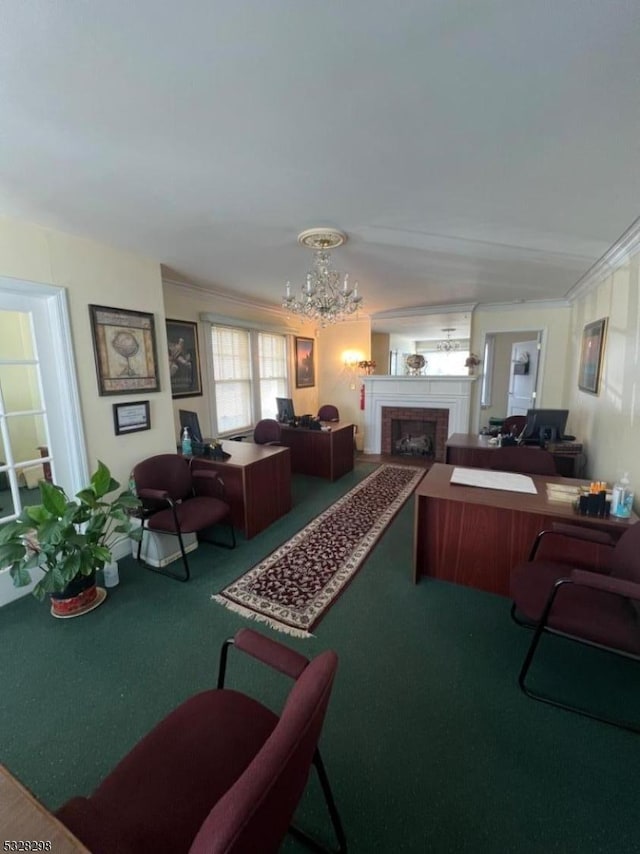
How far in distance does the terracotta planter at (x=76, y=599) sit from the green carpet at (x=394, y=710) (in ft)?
0.20

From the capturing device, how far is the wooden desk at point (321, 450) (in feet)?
15.0

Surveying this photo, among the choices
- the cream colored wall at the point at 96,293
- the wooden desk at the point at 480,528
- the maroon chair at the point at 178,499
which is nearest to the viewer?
the wooden desk at the point at 480,528

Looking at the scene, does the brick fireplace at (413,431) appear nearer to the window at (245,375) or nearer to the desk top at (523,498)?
the window at (245,375)

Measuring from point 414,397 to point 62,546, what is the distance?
15.9 feet

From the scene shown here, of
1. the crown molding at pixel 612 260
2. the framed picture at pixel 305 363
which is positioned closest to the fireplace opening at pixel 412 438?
the framed picture at pixel 305 363

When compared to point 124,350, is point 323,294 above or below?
above

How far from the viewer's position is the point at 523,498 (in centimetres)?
216

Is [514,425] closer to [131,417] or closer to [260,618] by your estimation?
[260,618]

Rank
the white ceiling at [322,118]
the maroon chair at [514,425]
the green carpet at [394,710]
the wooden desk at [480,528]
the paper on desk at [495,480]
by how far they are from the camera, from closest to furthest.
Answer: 1. the white ceiling at [322,118]
2. the green carpet at [394,710]
3. the wooden desk at [480,528]
4. the paper on desk at [495,480]
5. the maroon chair at [514,425]

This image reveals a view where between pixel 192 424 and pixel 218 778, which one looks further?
pixel 192 424

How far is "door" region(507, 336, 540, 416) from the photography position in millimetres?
5449

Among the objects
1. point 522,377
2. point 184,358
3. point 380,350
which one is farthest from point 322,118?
point 380,350

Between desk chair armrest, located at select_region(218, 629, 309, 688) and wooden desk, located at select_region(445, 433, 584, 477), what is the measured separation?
2.81 m

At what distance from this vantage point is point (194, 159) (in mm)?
1534
